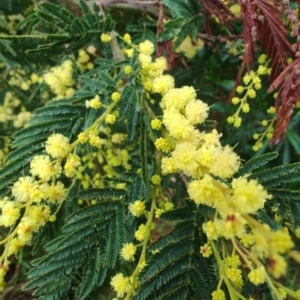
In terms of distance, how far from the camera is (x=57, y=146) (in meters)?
1.14

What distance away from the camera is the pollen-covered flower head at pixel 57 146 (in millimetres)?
1139

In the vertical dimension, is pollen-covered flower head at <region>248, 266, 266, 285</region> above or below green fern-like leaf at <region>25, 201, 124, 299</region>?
below

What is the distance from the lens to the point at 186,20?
4.83 feet

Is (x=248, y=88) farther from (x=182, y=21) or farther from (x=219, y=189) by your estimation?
(x=219, y=189)

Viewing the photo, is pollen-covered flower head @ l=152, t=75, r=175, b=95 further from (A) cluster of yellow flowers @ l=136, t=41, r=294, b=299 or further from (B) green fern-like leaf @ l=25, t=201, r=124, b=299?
(B) green fern-like leaf @ l=25, t=201, r=124, b=299

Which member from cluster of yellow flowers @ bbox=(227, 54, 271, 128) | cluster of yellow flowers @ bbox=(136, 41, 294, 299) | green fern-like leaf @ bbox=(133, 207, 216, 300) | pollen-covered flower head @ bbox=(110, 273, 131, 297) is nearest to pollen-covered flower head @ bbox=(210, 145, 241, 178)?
cluster of yellow flowers @ bbox=(136, 41, 294, 299)

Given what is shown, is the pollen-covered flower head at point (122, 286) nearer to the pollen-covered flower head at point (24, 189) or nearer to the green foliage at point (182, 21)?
the pollen-covered flower head at point (24, 189)

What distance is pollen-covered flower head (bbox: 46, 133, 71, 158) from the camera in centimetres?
114

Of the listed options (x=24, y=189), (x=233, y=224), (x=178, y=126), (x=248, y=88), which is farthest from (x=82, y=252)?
(x=248, y=88)

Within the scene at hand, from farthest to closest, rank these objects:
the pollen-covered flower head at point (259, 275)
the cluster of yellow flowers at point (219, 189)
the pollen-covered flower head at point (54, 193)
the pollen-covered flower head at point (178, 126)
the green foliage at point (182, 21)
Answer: the green foliage at point (182, 21), the pollen-covered flower head at point (54, 193), the pollen-covered flower head at point (178, 126), the pollen-covered flower head at point (259, 275), the cluster of yellow flowers at point (219, 189)

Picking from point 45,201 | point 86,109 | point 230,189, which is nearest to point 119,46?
point 86,109

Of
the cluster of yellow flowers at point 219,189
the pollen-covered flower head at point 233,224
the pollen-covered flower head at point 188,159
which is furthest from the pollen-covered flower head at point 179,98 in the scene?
the pollen-covered flower head at point 233,224

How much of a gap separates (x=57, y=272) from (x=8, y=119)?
0.98 metres

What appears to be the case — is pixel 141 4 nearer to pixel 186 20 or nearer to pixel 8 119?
pixel 186 20
